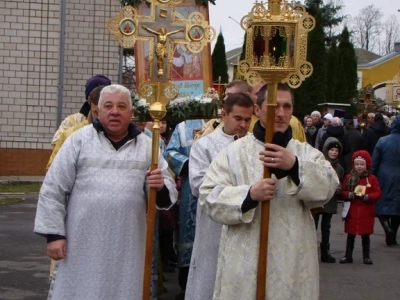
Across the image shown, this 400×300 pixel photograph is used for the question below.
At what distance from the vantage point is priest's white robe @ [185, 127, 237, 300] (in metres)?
7.29

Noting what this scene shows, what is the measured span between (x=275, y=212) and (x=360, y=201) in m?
7.25

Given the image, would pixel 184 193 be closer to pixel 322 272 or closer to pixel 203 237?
pixel 203 237

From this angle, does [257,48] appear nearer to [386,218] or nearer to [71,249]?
[71,249]

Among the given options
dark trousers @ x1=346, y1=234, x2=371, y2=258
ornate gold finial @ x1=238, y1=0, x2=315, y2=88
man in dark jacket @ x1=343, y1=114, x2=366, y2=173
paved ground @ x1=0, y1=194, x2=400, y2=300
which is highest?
ornate gold finial @ x1=238, y1=0, x2=315, y2=88

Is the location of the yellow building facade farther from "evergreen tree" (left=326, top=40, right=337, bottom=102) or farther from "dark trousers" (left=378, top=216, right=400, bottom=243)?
"dark trousers" (left=378, top=216, right=400, bottom=243)

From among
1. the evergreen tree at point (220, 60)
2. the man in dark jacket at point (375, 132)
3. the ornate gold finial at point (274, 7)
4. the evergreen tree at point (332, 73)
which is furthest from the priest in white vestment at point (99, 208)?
the evergreen tree at point (220, 60)

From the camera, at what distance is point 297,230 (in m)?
5.43

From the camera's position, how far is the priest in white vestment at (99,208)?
244 inches

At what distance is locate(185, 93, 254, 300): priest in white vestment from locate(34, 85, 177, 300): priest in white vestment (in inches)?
42.1

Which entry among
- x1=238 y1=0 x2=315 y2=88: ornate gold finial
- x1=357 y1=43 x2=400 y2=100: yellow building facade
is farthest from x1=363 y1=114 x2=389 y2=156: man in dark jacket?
x1=357 y1=43 x2=400 y2=100: yellow building facade

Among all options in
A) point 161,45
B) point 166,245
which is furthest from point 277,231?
point 166,245

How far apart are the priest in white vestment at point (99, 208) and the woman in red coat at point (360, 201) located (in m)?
6.47

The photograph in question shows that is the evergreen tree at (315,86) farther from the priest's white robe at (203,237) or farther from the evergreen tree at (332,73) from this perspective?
the priest's white robe at (203,237)

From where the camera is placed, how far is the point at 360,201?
12508mm
